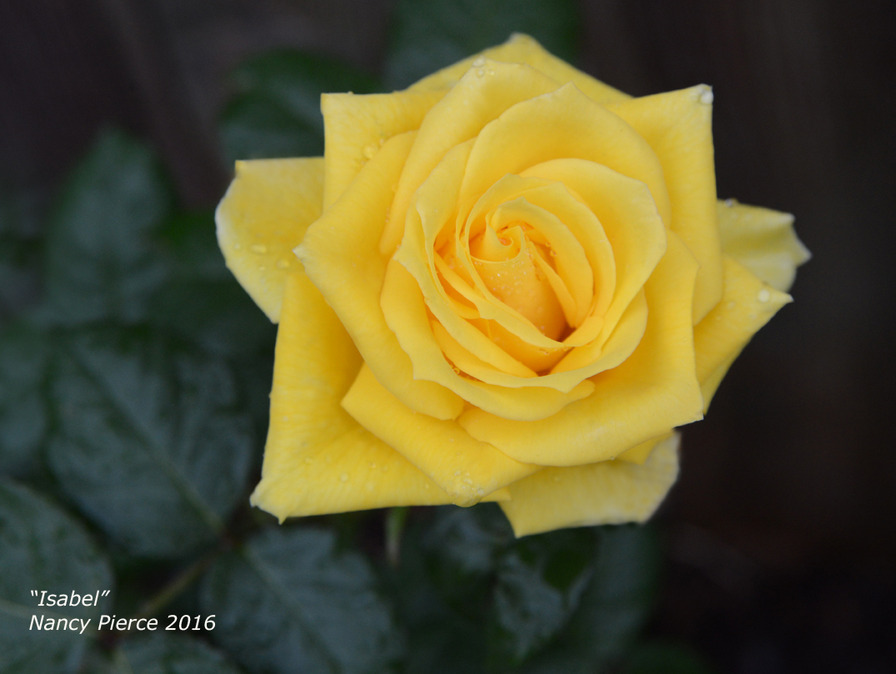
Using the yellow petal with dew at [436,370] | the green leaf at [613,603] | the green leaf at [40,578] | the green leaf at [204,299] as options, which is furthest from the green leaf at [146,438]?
the green leaf at [613,603]

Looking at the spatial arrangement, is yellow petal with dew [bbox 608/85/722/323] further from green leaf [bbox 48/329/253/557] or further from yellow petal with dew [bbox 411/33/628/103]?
green leaf [bbox 48/329/253/557]

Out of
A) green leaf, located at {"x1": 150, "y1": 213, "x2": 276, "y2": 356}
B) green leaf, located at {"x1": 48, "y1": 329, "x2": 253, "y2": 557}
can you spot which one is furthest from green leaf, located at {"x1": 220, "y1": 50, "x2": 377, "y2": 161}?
green leaf, located at {"x1": 48, "y1": 329, "x2": 253, "y2": 557}

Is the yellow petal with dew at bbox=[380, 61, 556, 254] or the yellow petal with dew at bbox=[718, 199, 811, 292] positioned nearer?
the yellow petal with dew at bbox=[380, 61, 556, 254]

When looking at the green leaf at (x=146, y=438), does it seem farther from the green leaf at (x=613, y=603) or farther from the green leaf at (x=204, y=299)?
the green leaf at (x=613, y=603)

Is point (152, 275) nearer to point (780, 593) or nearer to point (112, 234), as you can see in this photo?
point (112, 234)

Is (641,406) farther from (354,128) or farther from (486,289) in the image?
(354,128)

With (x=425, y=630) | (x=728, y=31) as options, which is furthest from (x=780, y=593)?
(x=728, y=31)
